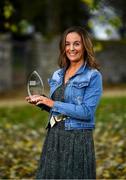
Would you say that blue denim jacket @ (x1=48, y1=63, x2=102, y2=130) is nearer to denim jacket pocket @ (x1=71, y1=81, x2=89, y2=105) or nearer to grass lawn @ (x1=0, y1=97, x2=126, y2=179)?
denim jacket pocket @ (x1=71, y1=81, x2=89, y2=105)

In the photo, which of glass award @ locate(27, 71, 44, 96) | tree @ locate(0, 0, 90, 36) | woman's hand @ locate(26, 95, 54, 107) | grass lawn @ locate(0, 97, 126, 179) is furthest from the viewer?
tree @ locate(0, 0, 90, 36)

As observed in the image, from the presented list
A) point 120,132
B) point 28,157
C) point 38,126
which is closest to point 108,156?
point 28,157

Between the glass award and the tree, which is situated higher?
the tree

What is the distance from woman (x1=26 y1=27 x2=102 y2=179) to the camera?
5293mm

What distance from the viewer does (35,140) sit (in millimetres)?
12320

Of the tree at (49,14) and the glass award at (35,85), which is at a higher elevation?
the tree at (49,14)

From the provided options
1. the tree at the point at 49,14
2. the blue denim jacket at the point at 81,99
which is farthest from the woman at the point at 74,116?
the tree at the point at 49,14

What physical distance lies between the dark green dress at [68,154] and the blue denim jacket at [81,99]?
0.20ft

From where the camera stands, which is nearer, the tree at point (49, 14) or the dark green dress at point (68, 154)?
the dark green dress at point (68, 154)

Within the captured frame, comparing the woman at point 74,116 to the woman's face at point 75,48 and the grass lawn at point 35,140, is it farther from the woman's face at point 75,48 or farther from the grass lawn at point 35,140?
the grass lawn at point 35,140

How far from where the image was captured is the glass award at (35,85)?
5363 mm

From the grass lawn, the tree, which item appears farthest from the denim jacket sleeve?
the tree

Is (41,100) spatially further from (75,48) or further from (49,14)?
(49,14)

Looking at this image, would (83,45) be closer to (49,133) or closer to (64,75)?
(64,75)
